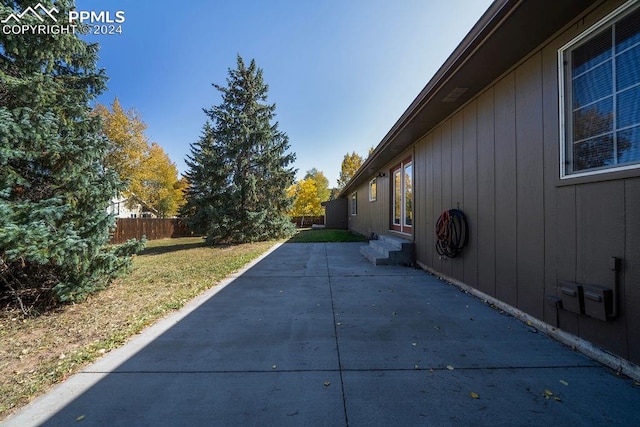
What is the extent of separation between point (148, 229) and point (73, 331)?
1579cm

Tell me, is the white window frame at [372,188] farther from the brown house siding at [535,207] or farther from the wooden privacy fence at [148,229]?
the wooden privacy fence at [148,229]

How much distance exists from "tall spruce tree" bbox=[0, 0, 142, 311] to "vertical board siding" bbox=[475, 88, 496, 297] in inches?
200

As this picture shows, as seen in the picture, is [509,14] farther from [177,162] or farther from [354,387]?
[177,162]

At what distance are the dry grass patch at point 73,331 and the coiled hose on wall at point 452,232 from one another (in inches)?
163

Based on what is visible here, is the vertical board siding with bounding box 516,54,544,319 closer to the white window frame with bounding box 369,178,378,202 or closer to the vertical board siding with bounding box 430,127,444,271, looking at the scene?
the vertical board siding with bounding box 430,127,444,271

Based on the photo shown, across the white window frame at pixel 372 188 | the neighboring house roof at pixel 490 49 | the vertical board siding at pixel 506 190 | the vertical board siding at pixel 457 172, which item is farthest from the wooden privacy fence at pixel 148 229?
the vertical board siding at pixel 506 190

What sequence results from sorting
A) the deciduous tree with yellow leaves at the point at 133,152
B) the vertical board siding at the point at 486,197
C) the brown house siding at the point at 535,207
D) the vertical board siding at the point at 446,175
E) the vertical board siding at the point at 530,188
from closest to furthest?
the brown house siding at the point at 535,207
the vertical board siding at the point at 530,188
the vertical board siding at the point at 486,197
the vertical board siding at the point at 446,175
the deciduous tree with yellow leaves at the point at 133,152

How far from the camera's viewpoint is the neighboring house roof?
2451 millimetres

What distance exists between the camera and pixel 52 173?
349cm

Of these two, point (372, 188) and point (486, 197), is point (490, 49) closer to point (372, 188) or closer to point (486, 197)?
point (486, 197)

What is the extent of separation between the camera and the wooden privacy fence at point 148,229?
15.1 meters

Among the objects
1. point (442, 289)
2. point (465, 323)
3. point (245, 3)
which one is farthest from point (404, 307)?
point (245, 3)

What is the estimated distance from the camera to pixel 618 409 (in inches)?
65.7

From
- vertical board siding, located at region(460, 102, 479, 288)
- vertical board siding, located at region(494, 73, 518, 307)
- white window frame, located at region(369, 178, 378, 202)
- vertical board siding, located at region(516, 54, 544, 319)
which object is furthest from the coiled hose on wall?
white window frame, located at region(369, 178, 378, 202)
